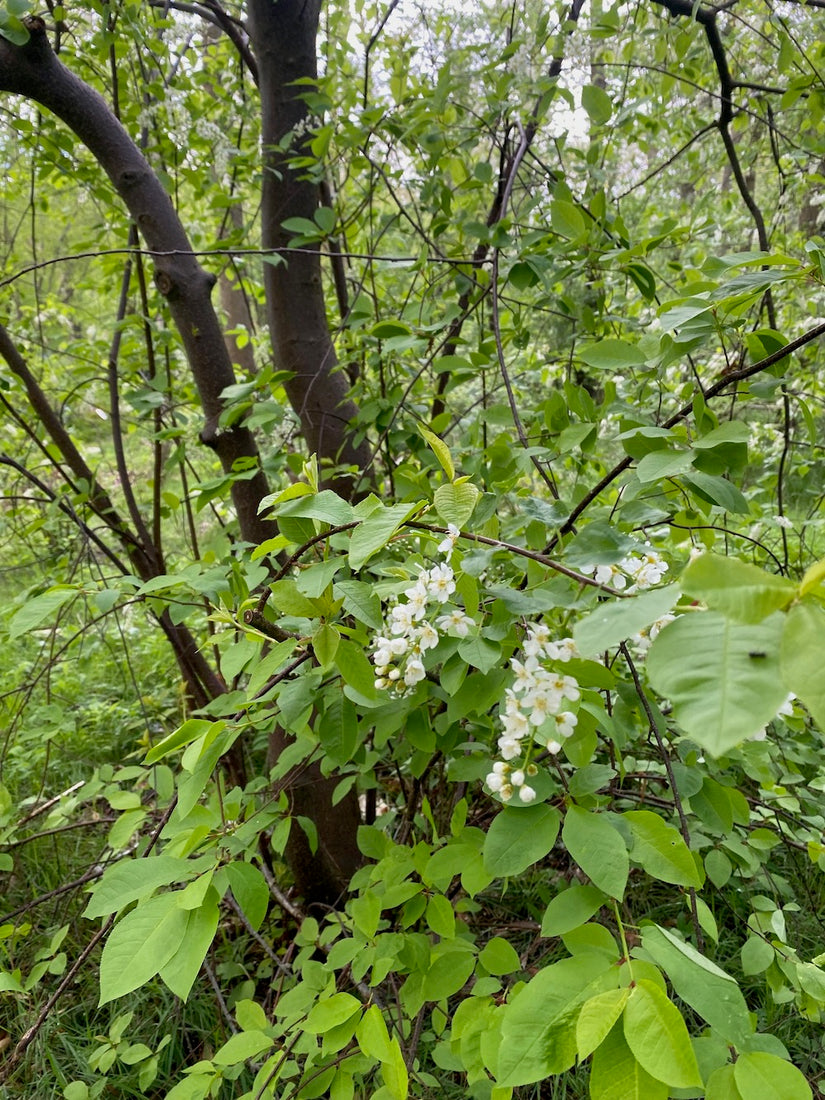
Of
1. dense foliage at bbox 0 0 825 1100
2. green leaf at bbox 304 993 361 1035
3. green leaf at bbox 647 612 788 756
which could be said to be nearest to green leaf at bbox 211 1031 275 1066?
dense foliage at bbox 0 0 825 1100

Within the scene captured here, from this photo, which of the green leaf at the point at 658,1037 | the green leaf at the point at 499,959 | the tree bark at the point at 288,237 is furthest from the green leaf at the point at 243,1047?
the tree bark at the point at 288,237

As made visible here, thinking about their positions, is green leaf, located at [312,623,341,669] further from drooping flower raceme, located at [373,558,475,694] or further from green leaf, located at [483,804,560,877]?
green leaf, located at [483,804,560,877]

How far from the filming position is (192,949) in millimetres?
568

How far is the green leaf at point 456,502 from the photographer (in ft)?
1.91

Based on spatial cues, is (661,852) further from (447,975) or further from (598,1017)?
(447,975)

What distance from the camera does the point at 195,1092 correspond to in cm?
91

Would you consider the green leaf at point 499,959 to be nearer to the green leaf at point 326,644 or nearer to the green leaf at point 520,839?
the green leaf at point 520,839

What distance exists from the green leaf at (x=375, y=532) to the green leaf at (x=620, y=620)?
0.18 meters

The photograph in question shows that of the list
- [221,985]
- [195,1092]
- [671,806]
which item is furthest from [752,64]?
[221,985]

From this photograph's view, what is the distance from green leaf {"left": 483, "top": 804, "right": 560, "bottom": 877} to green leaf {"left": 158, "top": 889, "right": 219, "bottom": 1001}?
272 mm

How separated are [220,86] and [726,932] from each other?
3.06 meters

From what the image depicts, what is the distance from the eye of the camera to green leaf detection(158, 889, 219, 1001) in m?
0.55

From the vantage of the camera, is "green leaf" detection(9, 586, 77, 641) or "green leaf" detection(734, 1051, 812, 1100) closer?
"green leaf" detection(734, 1051, 812, 1100)

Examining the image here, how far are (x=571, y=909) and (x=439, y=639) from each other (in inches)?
13.2
